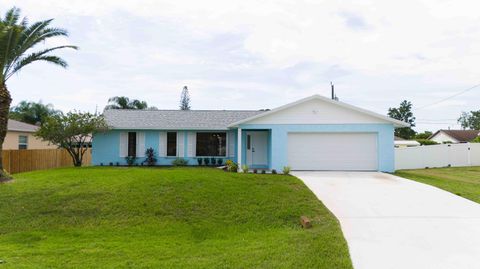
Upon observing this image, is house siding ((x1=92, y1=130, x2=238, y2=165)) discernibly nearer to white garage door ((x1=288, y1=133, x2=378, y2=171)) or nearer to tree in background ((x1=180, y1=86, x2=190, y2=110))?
white garage door ((x1=288, y1=133, x2=378, y2=171))

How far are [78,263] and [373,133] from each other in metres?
15.2

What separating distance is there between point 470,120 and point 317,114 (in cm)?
7945

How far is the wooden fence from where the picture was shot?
18.1m

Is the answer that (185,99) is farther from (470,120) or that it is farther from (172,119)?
(470,120)

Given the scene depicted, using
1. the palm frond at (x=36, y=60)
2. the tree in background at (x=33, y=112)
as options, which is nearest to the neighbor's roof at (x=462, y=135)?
the palm frond at (x=36, y=60)

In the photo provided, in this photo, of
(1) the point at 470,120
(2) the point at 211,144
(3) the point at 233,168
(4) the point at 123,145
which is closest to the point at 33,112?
(4) the point at 123,145

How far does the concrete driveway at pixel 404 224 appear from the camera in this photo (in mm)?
5684

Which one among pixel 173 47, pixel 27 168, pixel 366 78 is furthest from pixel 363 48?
pixel 27 168

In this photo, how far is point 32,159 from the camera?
19.6 meters

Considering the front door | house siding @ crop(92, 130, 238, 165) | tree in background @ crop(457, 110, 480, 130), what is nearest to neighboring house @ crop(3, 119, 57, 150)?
house siding @ crop(92, 130, 238, 165)

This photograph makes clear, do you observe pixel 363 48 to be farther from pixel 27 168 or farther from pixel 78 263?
pixel 27 168

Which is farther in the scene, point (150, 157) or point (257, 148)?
point (150, 157)

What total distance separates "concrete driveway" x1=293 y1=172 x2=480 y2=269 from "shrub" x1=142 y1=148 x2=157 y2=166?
11.0 metres

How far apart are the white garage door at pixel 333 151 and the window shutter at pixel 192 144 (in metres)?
6.35
